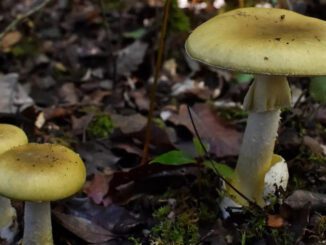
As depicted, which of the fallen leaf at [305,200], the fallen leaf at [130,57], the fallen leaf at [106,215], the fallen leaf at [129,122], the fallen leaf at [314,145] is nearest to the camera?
the fallen leaf at [305,200]

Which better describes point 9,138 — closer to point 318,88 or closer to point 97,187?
point 97,187

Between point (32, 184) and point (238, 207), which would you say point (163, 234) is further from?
point (32, 184)

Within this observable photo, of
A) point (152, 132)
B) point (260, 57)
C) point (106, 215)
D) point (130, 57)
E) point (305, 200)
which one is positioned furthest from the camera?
point (130, 57)

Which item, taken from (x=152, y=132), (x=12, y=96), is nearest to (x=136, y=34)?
(x=12, y=96)

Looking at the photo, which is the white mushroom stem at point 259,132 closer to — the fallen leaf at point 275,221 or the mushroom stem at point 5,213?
the fallen leaf at point 275,221

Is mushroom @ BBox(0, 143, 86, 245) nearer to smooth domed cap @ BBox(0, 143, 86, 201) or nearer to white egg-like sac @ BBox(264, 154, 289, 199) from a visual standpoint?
smooth domed cap @ BBox(0, 143, 86, 201)

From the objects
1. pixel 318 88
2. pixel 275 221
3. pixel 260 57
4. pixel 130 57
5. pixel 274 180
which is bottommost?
pixel 130 57

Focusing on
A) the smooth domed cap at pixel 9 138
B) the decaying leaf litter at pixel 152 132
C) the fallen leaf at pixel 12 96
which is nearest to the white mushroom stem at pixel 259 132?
the decaying leaf litter at pixel 152 132
